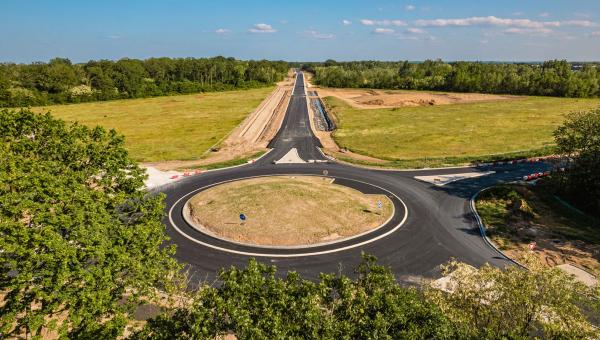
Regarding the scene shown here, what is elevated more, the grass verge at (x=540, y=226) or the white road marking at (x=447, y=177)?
the white road marking at (x=447, y=177)

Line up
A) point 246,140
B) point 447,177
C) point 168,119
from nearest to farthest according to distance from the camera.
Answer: point 447,177 < point 246,140 < point 168,119

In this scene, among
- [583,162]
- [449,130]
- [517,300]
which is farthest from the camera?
[449,130]

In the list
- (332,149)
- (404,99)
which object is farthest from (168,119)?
(404,99)

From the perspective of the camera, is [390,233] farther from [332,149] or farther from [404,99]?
[404,99]

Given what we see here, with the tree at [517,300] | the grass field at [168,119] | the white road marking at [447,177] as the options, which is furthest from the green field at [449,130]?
the tree at [517,300]

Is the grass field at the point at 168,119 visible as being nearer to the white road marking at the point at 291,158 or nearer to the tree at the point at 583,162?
the white road marking at the point at 291,158

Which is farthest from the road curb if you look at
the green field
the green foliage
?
the green foliage

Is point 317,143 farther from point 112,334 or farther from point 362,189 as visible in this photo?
point 112,334

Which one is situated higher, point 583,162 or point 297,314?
point 583,162
